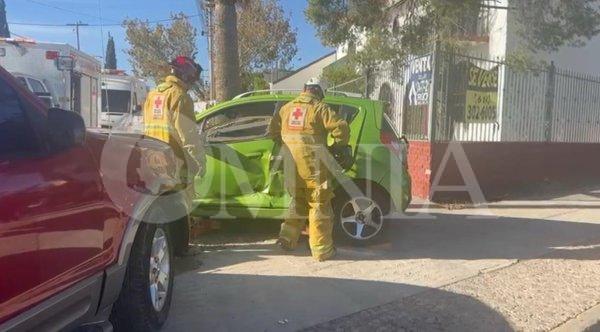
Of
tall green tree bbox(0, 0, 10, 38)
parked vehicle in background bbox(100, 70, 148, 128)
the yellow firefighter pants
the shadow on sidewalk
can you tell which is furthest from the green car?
parked vehicle in background bbox(100, 70, 148, 128)

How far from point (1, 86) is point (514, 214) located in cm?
777

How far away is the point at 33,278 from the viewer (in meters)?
2.69

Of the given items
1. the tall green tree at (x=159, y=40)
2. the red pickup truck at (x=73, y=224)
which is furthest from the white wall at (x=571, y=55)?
the tall green tree at (x=159, y=40)

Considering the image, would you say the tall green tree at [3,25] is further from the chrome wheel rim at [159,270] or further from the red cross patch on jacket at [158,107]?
the chrome wheel rim at [159,270]

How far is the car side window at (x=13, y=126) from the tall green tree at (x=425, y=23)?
469 inches

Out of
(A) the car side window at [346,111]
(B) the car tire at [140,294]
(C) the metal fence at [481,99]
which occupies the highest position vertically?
(C) the metal fence at [481,99]

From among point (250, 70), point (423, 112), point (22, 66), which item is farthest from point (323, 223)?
point (250, 70)

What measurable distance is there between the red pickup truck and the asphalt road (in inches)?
26.6

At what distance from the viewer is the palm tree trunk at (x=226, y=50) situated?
32.3 feet

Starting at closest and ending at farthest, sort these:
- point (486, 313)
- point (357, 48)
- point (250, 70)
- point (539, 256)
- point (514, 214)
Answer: point (486, 313)
point (539, 256)
point (514, 214)
point (357, 48)
point (250, 70)

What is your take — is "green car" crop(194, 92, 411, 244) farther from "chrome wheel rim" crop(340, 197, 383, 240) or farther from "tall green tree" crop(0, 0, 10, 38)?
"tall green tree" crop(0, 0, 10, 38)

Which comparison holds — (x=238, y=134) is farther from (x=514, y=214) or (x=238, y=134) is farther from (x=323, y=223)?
(x=514, y=214)

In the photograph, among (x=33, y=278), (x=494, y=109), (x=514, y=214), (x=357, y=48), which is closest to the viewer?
(x=33, y=278)

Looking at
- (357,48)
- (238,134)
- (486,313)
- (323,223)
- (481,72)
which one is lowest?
(486,313)
